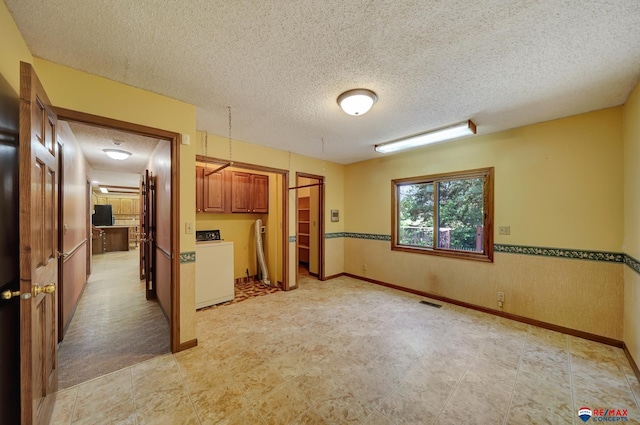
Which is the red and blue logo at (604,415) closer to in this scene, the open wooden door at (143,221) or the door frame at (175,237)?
the door frame at (175,237)

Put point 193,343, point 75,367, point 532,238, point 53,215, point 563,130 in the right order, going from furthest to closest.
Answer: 1. point 532,238
2. point 563,130
3. point 193,343
4. point 75,367
5. point 53,215

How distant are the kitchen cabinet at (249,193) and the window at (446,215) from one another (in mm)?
2478

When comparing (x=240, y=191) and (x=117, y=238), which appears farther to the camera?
(x=117, y=238)

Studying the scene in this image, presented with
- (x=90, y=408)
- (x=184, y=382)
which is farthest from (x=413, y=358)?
(x=90, y=408)

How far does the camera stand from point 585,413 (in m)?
1.65

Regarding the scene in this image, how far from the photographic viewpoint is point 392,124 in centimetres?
308

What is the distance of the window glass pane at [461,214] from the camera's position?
3.54 metres

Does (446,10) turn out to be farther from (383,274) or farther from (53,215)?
(383,274)

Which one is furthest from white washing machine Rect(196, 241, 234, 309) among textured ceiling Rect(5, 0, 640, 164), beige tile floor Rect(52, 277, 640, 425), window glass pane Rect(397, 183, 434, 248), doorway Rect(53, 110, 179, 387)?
window glass pane Rect(397, 183, 434, 248)

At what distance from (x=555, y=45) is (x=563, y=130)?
1718 millimetres

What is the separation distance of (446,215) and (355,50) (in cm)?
305

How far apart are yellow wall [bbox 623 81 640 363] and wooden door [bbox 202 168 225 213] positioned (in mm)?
4939

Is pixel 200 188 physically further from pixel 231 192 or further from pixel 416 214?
pixel 416 214

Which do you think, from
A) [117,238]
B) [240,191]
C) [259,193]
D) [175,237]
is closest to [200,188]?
[240,191]
